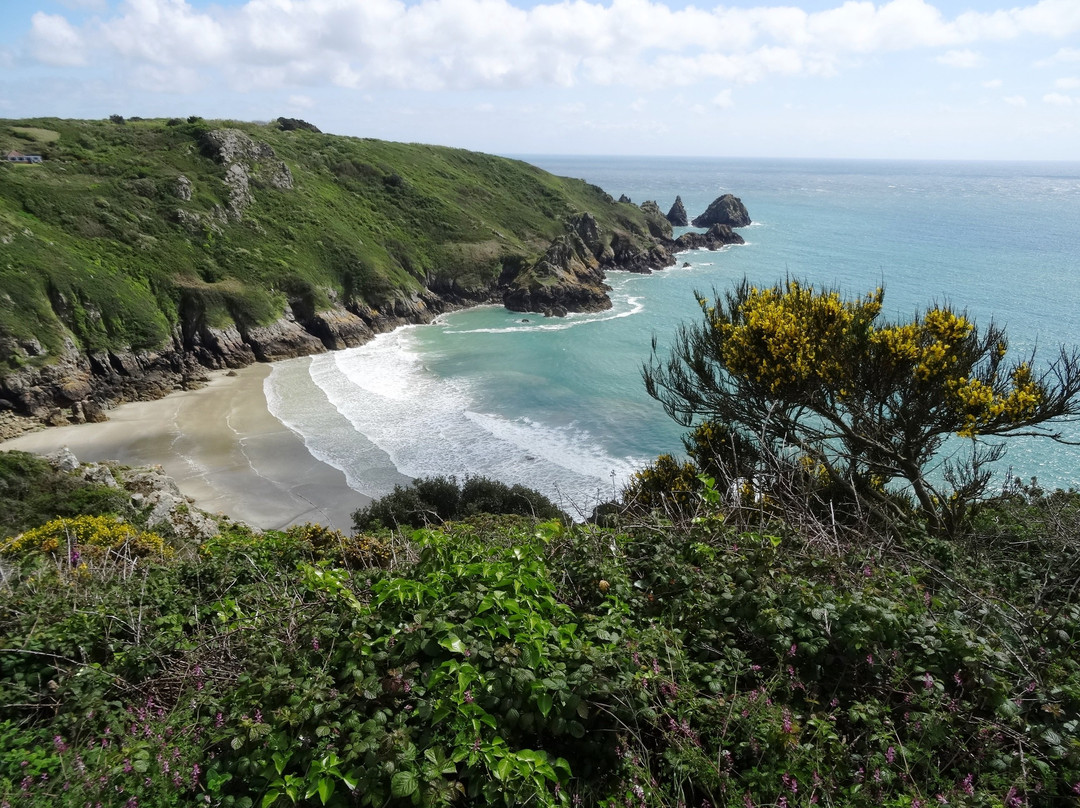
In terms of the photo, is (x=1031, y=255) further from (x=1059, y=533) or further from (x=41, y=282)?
(x=41, y=282)

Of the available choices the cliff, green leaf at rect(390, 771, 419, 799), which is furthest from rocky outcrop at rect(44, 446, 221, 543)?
green leaf at rect(390, 771, 419, 799)

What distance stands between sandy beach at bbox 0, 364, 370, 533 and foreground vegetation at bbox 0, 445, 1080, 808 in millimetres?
18866

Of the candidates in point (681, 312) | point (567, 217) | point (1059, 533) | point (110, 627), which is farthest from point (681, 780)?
point (567, 217)

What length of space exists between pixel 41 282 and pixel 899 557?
47590 millimetres

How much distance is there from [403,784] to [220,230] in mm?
61955

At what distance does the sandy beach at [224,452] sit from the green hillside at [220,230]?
6.15 m

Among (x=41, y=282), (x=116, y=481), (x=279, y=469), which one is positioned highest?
(x=41, y=282)

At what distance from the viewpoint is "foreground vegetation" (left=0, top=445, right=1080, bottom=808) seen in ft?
10.6

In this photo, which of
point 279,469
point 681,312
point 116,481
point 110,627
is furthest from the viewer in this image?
point 681,312

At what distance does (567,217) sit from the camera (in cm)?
9212

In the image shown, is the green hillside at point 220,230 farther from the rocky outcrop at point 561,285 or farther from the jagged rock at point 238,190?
the rocky outcrop at point 561,285

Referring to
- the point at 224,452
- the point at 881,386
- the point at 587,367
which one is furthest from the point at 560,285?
the point at 881,386

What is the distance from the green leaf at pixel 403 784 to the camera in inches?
116

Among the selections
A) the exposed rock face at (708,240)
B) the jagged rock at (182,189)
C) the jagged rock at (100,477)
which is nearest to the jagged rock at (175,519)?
the jagged rock at (100,477)
